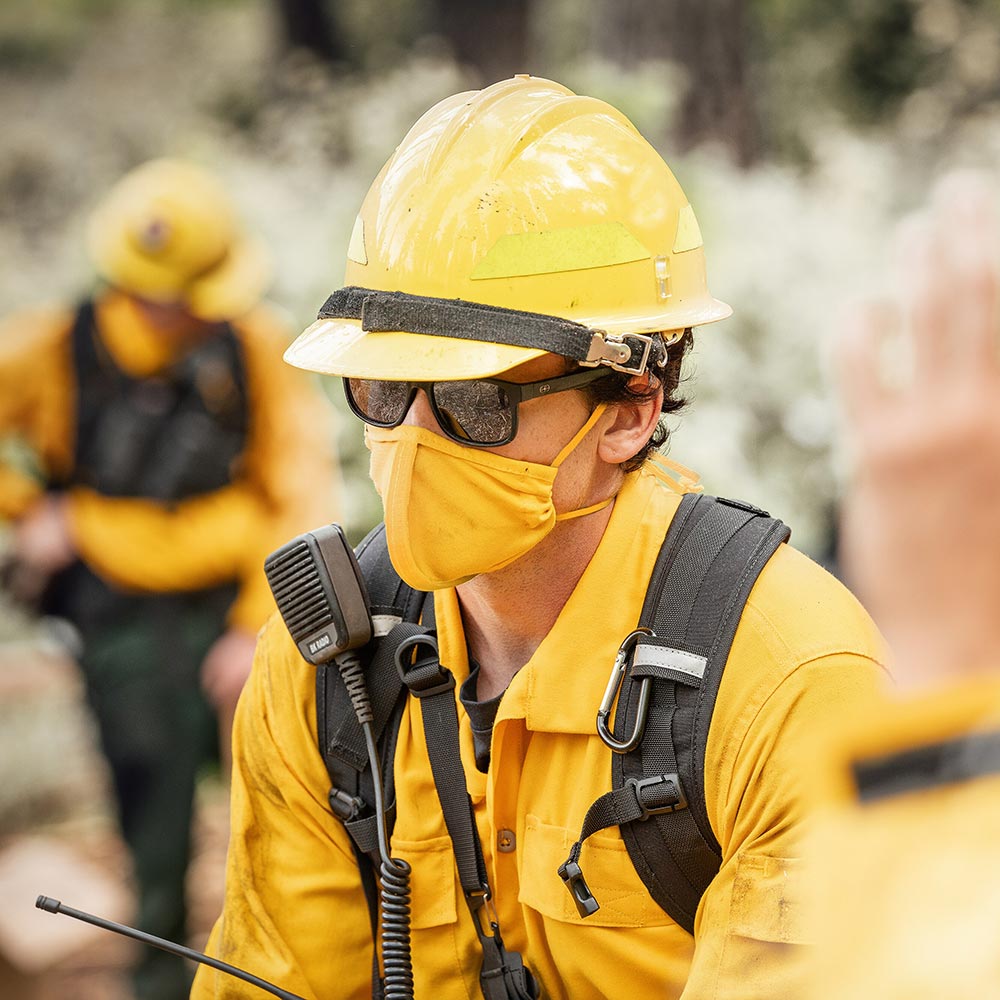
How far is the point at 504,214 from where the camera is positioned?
6.79 ft

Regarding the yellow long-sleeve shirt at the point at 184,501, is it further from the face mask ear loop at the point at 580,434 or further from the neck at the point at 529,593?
the face mask ear loop at the point at 580,434

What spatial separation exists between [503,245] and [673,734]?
2.53 feet

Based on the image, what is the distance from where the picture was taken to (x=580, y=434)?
2.22 metres

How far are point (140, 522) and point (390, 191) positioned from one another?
3252 mm

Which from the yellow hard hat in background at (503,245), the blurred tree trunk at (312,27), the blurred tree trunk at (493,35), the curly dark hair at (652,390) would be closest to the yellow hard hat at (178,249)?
the curly dark hair at (652,390)

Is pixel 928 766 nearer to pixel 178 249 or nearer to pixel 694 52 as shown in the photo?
pixel 178 249

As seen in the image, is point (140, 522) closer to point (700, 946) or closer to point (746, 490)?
point (746, 490)

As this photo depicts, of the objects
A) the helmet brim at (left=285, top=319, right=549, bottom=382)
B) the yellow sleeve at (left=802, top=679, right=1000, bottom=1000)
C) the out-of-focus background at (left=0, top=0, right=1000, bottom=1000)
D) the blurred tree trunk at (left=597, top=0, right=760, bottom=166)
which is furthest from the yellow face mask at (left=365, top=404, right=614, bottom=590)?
the blurred tree trunk at (left=597, top=0, right=760, bottom=166)

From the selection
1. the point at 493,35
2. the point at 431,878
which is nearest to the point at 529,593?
the point at 431,878

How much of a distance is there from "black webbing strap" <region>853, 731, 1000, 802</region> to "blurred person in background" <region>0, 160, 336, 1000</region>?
4327 millimetres

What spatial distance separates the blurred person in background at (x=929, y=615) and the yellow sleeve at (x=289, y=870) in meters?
1.53

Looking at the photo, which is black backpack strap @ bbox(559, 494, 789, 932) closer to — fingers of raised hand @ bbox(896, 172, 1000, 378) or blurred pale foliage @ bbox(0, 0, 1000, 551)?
blurred pale foliage @ bbox(0, 0, 1000, 551)

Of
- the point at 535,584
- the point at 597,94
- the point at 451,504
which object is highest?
the point at 597,94

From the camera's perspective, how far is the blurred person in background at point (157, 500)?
5.09m
